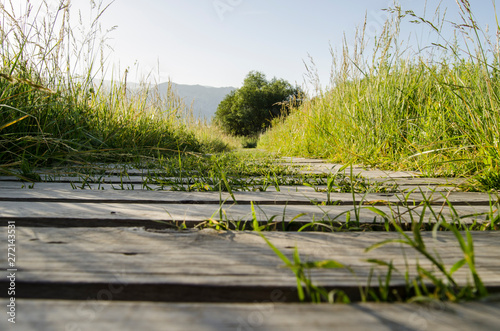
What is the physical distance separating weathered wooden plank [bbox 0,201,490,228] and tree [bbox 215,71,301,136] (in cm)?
2811

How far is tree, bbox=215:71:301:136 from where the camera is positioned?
29891 millimetres

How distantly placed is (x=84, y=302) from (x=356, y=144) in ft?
10.3

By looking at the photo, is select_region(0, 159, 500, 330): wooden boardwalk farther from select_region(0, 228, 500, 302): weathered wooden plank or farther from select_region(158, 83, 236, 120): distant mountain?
select_region(158, 83, 236, 120): distant mountain

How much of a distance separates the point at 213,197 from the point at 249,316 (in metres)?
0.85

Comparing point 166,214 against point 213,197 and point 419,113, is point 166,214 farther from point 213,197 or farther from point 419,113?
point 419,113

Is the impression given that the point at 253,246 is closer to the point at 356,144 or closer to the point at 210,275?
the point at 210,275

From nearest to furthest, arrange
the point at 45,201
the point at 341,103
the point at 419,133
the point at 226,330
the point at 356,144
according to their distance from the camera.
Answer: the point at 226,330
the point at 45,201
the point at 419,133
the point at 356,144
the point at 341,103

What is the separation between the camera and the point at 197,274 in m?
0.50

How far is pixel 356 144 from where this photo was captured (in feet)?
10.4

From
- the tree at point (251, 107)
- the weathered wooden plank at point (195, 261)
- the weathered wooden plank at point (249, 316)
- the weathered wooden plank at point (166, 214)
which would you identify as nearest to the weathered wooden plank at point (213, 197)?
the weathered wooden plank at point (166, 214)

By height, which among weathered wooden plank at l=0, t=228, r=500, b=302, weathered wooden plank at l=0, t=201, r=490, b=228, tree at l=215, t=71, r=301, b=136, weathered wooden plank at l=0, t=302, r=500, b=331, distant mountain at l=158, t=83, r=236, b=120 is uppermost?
distant mountain at l=158, t=83, r=236, b=120

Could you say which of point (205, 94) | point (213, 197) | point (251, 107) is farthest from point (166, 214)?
point (205, 94)

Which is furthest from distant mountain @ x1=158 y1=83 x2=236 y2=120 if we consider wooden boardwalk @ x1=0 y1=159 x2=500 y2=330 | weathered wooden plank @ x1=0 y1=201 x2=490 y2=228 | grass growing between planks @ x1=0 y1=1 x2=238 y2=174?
wooden boardwalk @ x1=0 y1=159 x2=500 y2=330

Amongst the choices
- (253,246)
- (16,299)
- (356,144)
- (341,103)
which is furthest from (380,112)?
(16,299)
